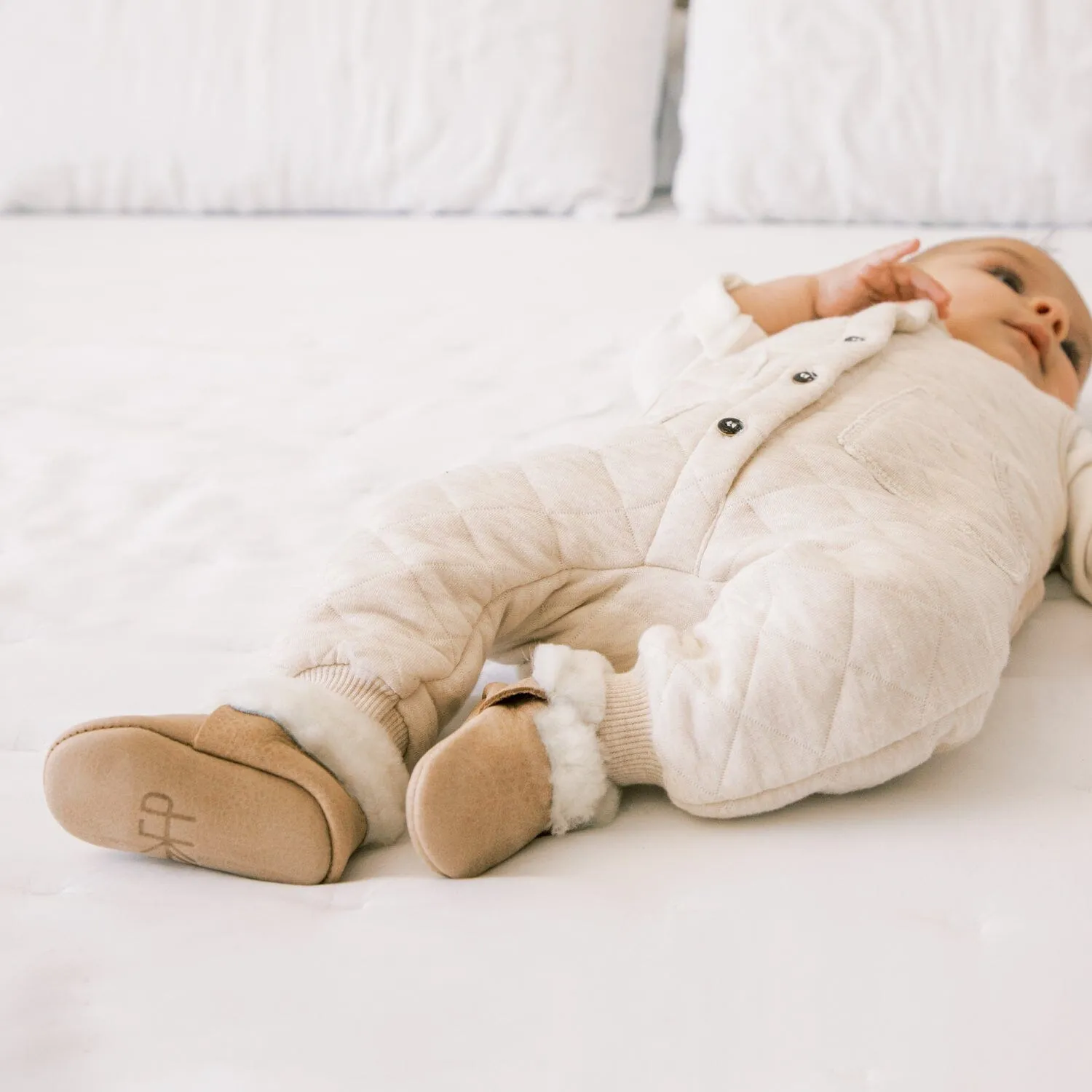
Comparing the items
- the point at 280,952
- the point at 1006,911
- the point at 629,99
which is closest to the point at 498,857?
the point at 280,952

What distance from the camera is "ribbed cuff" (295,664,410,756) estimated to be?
0.72 m

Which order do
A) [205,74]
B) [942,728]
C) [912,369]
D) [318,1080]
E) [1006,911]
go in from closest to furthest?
[318,1080] < [1006,911] < [942,728] < [912,369] < [205,74]

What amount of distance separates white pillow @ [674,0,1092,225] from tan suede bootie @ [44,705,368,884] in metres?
1.50

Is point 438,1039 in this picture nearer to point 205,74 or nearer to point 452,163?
point 452,163

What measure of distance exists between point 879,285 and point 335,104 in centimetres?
115

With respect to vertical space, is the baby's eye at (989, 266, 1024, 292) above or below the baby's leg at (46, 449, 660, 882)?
above

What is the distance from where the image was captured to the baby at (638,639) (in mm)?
654

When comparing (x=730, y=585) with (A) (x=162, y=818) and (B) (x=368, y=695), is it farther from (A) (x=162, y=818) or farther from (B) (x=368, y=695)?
(A) (x=162, y=818)

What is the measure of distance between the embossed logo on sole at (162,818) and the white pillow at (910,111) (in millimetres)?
1528

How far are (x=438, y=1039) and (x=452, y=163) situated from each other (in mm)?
1701

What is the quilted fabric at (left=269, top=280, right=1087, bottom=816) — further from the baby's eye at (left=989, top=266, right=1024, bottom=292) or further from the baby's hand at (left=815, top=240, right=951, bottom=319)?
the baby's eye at (left=989, top=266, right=1024, bottom=292)

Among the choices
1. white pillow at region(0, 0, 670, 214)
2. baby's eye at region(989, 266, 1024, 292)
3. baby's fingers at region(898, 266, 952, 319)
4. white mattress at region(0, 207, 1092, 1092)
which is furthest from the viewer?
white pillow at region(0, 0, 670, 214)

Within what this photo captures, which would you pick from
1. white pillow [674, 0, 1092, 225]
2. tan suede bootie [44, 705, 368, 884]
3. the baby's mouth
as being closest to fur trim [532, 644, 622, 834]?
tan suede bootie [44, 705, 368, 884]

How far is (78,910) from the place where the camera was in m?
0.63
